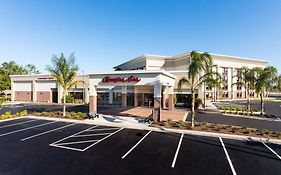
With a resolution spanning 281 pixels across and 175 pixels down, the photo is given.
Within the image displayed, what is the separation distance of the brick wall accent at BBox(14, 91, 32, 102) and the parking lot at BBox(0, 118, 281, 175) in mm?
35169

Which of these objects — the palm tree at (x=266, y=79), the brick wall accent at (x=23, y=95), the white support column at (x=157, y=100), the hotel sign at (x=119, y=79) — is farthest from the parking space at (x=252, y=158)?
the brick wall accent at (x=23, y=95)

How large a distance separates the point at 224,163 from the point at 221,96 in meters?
48.9

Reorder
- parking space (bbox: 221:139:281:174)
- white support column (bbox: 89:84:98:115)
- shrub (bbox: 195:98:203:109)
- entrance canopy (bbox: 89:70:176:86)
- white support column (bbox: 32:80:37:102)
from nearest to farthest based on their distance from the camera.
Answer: parking space (bbox: 221:139:281:174)
entrance canopy (bbox: 89:70:176:86)
white support column (bbox: 89:84:98:115)
shrub (bbox: 195:98:203:109)
white support column (bbox: 32:80:37:102)

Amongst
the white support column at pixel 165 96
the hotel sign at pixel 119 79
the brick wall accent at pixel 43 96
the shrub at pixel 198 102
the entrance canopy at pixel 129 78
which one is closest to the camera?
the entrance canopy at pixel 129 78

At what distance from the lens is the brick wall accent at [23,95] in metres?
46.3

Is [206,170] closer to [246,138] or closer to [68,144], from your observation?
[246,138]

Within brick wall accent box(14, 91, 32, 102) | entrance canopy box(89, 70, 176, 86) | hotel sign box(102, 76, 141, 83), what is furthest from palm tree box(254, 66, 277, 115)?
brick wall accent box(14, 91, 32, 102)

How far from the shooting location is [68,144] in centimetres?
1258

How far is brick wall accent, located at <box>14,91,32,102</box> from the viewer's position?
4634 cm

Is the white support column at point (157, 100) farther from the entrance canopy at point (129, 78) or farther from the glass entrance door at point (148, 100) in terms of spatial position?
the glass entrance door at point (148, 100)

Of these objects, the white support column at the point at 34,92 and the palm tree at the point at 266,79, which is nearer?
the palm tree at the point at 266,79

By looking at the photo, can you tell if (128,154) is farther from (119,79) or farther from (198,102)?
(198,102)

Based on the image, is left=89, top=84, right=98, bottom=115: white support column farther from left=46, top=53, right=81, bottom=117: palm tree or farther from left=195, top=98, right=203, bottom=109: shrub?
left=195, top=98, right=203, bottom=109: shrub

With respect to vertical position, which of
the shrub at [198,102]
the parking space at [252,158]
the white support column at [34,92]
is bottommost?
the parking space at [252,158]
